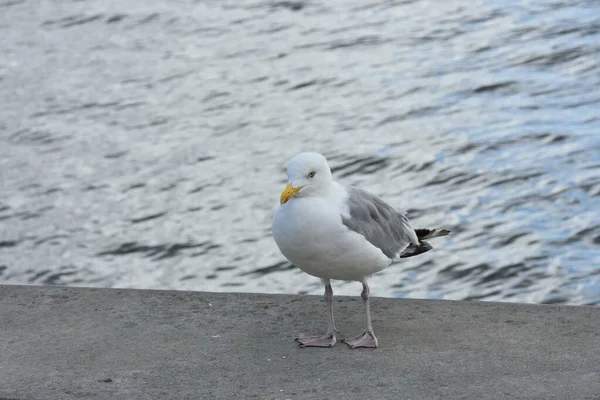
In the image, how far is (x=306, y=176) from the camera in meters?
5.00

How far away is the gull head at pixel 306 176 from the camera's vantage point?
16.3 feet

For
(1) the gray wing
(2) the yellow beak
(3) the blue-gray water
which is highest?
(2) the yellow beak

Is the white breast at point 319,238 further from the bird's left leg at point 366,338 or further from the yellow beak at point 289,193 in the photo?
the bird's left leg at point 366,338

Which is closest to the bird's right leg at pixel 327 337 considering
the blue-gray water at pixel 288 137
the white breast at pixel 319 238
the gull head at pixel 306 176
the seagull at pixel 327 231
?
the seagull at pixel 327 231

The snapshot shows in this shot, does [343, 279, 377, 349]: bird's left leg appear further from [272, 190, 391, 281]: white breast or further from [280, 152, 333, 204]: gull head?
[280, 152, 333, 204]: gull head

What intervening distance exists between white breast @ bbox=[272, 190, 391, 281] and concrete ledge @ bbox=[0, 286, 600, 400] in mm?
448

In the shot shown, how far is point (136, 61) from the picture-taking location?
50.9ft

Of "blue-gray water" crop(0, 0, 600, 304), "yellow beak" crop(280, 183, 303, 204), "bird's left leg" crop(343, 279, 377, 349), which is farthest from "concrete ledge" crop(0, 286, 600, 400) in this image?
"blue-gray water" crop(0, 0, 600, 304)

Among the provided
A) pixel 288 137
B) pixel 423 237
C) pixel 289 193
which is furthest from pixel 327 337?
pixel 288 137

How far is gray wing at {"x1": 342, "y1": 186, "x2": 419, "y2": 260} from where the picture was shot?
204 inches

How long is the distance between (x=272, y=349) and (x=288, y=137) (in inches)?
280

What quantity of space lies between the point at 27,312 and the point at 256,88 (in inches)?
335

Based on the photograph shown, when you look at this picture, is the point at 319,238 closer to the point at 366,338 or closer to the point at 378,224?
the point at 378,224

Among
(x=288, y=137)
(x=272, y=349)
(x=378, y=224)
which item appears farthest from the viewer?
(x=288, y=137)
